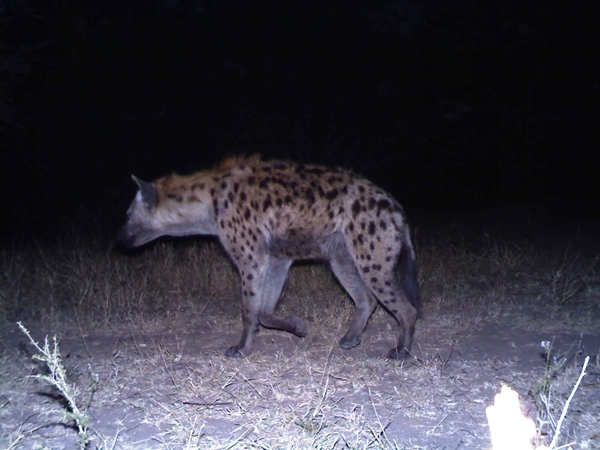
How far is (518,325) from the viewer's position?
4.27 meters

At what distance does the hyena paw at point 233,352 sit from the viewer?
12.7ft

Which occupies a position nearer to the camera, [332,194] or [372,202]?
[372,202]

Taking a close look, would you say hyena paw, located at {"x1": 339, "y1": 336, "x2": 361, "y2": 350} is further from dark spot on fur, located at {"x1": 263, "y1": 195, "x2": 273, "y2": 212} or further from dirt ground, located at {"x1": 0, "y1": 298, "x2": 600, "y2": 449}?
dark spot on fur, located at {"x1": 263, "y1": 195, "x2": 273, "y2": 212}

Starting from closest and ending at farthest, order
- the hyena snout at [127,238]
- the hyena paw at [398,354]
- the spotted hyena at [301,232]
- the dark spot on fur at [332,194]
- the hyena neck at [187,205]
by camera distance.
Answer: the hyena paw at [398,354], the spotted hyena at [301,232], the dark spot on fur at [332,194], the hyena neck at [187,205], the hyena snout at [127,238]

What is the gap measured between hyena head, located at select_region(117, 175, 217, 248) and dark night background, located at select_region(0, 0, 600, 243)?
5.09 m

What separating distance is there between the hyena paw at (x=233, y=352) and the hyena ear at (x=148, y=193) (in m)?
1.11

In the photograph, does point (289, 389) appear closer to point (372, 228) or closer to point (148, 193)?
point (372, 228)

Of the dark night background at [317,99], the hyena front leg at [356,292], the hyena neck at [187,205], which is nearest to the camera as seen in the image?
the hyena front leg at [356,292]

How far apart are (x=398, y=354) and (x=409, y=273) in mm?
479

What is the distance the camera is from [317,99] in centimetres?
1230

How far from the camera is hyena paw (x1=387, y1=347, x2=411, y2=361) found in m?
3.73

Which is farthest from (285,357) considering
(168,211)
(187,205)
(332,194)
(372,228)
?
(168,211)

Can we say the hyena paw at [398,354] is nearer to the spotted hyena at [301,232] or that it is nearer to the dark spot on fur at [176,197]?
the spotted hyena at [301,232]

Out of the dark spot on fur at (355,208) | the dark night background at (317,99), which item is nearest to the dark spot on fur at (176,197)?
the dark spot on fur at (355,208)
